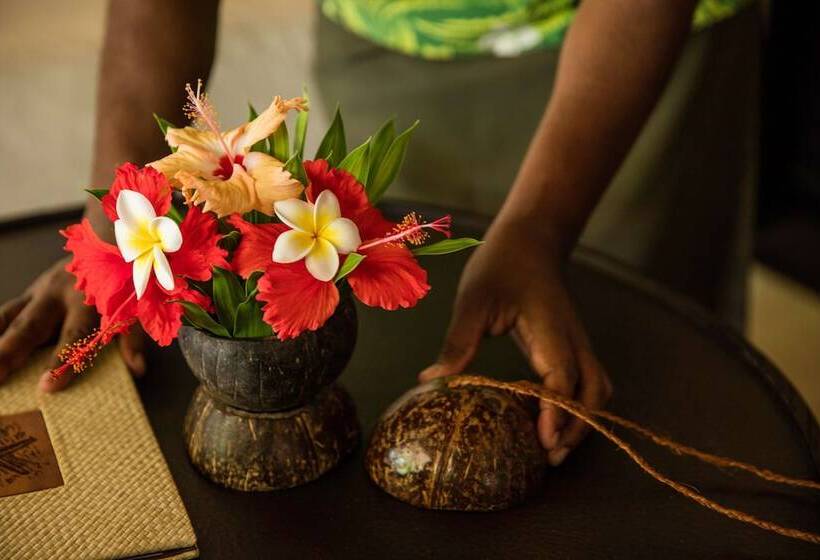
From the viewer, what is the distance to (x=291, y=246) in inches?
26.0

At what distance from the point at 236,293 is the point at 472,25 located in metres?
0.73

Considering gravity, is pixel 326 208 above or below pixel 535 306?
above

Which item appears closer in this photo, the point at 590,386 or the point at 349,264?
the point at 349,264

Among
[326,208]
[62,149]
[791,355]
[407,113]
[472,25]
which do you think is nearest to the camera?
[326,208]

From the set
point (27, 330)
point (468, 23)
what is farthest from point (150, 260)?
point (468, 23)

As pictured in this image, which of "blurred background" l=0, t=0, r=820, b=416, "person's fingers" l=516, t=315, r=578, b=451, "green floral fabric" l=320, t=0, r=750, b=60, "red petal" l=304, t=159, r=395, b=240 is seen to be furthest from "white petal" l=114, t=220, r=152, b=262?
"blurred background" l=0, t=0, r=820, b=416

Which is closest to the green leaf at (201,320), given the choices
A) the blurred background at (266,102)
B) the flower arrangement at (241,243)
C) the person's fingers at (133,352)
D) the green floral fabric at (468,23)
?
the flower arrangement at (241,243)

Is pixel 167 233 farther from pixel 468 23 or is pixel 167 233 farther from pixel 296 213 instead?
pixel 468 23

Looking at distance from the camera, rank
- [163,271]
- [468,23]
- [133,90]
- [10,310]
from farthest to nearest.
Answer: [468,23], [133,90], [10,310], [163,271]

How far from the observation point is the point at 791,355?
201 cm

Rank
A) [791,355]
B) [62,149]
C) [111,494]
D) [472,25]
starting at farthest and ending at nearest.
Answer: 1. [62,149]
2. [791,355]
3. [472,25]
4. [111,494]

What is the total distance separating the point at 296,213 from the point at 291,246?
20 mm

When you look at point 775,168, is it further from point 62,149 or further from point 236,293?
point 236,293

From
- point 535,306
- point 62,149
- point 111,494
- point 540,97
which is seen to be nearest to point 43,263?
point 111,494
